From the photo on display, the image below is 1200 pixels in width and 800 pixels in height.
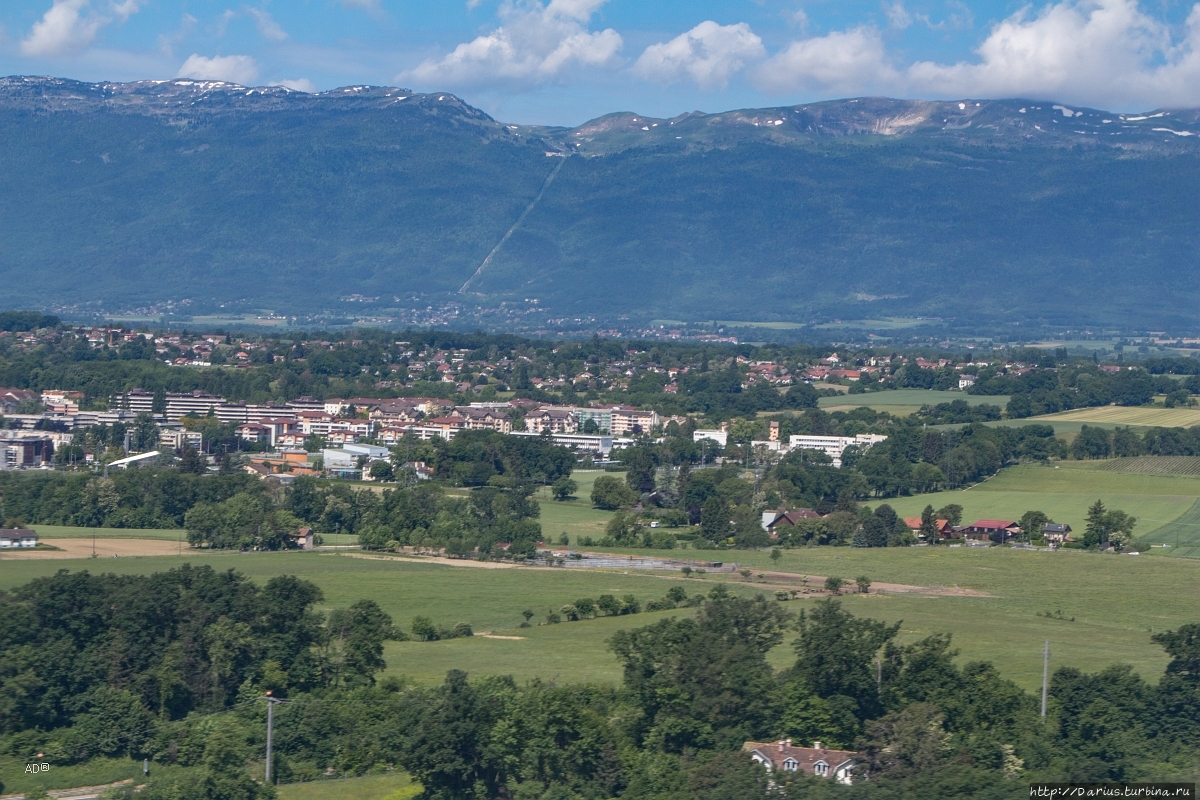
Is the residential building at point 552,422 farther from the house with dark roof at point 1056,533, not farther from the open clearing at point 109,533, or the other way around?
the open clearing at point 109,533

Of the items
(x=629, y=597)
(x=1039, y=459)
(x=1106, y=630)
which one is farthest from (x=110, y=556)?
(x=1039, y=459)

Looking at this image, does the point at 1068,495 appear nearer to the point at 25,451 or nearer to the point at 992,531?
the point at 992,531

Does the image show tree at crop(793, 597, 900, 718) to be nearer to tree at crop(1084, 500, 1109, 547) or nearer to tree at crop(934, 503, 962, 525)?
tree at crop(1084, 500, 1109, 547)

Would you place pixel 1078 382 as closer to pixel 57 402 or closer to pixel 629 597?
pixel 57 402

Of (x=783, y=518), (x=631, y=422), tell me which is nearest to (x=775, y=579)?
(x=783, y=518)

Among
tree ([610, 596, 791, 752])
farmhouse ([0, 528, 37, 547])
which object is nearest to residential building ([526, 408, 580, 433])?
farmhouse ([0, 528, 37, 547])

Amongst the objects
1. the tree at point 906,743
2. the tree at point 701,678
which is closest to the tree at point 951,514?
the tree at point 701,678
